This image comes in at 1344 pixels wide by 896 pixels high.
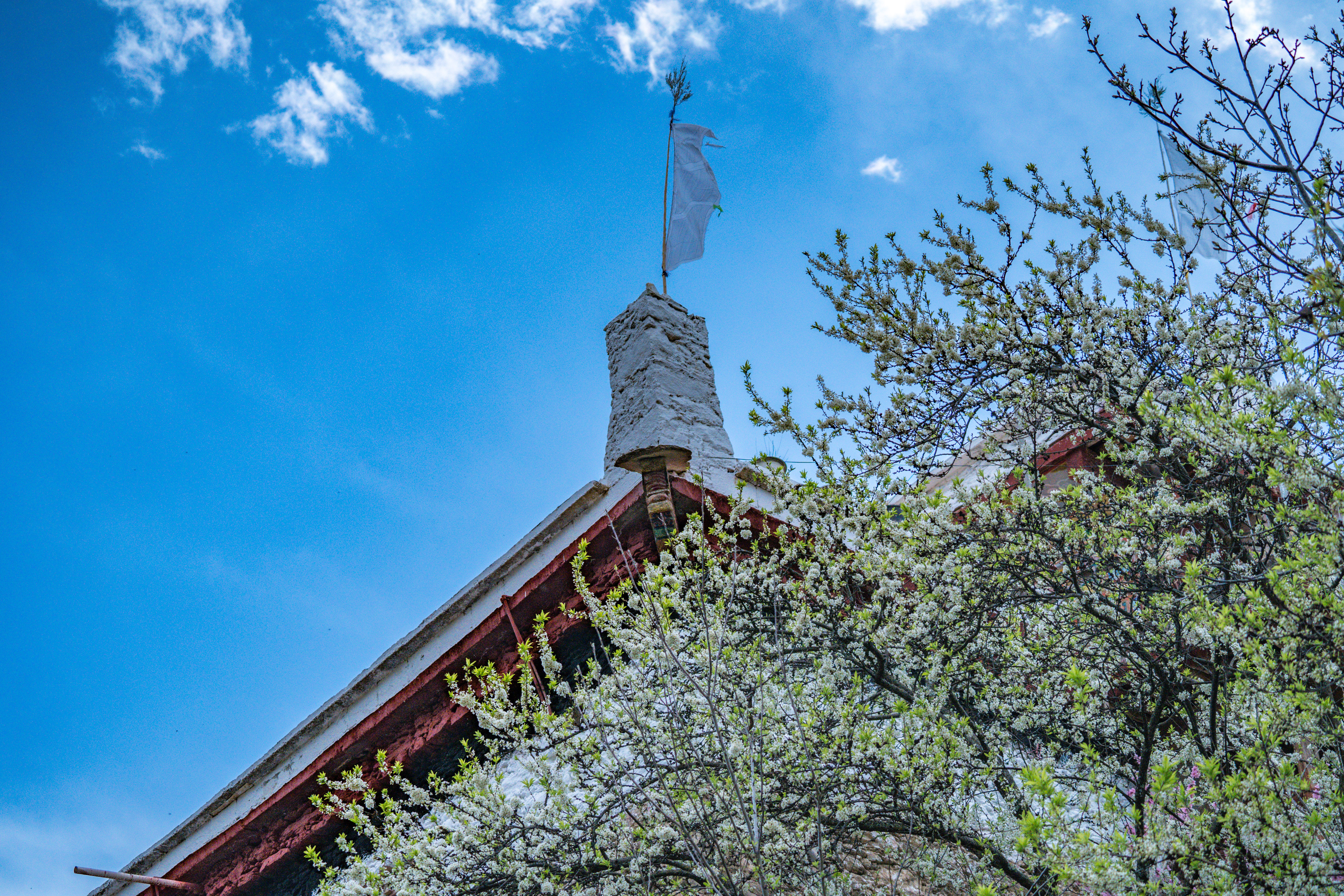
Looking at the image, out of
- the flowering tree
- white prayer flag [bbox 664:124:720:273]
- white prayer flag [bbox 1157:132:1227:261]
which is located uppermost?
white prayer flag [bbox 664:124:720:273]

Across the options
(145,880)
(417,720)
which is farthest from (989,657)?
(145,880)

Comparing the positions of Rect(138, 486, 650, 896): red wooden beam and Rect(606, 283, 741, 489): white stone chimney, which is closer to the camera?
Rect(138, 486, 650, 896): red wooden beam

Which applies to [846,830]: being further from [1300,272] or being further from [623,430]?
[623,430]

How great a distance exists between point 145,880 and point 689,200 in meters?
6.23

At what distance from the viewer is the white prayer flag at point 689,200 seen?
7.30 meters

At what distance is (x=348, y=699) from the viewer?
463cm

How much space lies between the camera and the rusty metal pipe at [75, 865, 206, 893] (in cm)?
438

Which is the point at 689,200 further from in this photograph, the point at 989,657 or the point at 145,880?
the point at 145,880

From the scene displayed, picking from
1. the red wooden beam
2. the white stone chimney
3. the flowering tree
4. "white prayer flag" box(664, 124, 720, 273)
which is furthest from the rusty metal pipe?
"white prayer flag" box(664, 124, 720, 273)

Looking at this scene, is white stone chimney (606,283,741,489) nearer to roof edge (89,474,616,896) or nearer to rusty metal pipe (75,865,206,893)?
roof edge (89,474,616,896)

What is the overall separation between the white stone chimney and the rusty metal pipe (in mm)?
3474

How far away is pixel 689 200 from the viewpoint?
740cm

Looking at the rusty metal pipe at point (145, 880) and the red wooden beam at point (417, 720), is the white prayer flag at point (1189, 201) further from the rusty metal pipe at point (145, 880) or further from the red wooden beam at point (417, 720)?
the rusty metal pipe at point (145, 880)

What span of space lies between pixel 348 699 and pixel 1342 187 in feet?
16.5
